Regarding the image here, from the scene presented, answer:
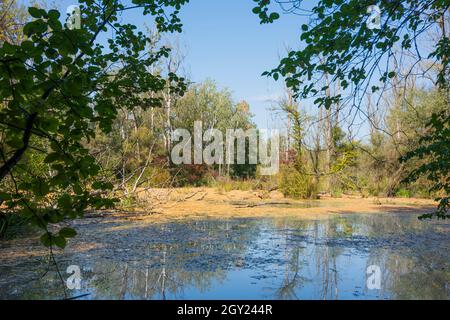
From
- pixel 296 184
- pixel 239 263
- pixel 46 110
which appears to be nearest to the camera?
pixel 46 110

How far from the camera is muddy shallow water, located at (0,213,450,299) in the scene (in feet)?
10.00

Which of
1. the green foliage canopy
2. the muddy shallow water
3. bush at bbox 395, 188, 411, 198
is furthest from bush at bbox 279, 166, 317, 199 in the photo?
the green foliage canopy

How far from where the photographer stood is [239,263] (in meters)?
3.88

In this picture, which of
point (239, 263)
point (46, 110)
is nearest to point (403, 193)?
point (239, 263)

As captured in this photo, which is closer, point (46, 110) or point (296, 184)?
point (46, 110)

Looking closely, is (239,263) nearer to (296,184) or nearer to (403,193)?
(296,184)

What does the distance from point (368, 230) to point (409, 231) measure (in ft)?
2.02

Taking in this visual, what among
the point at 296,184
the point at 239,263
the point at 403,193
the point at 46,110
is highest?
the point at 46,110

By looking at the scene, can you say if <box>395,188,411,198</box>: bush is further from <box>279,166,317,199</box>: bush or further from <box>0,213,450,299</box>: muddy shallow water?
<box>0,213,450,299</box>: muddy shallow water

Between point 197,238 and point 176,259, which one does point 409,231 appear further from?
point 176,259

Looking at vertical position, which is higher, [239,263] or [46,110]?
[46,110]

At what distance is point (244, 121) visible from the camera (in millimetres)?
25766

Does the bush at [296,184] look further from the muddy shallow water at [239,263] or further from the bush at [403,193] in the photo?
the muddy shallow water at [239,263]
